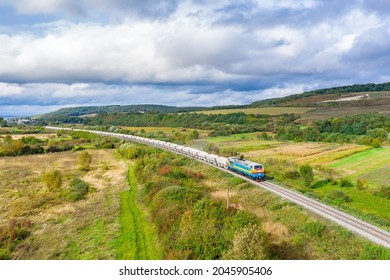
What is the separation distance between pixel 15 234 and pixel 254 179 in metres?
34.0

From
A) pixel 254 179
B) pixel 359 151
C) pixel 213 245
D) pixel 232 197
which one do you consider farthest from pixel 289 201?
pixel 359 151

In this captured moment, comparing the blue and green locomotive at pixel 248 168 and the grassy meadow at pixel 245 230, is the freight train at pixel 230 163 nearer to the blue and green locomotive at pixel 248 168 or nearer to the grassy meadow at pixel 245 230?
the blue and green locomotive at pixel 248 168

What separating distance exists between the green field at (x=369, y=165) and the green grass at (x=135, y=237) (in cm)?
3984

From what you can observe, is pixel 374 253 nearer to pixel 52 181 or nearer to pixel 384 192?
pixel 384 192

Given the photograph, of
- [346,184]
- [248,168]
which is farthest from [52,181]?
[346,184]

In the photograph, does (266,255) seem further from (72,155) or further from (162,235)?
(72,155)

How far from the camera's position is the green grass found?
2886 centimetres

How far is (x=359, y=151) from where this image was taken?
83938 mm

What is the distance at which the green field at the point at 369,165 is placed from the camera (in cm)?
5651

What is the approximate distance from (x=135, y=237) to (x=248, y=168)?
24.3 meters

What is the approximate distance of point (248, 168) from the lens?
167 ft

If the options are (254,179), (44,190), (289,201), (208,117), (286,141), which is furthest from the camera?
(208,117)

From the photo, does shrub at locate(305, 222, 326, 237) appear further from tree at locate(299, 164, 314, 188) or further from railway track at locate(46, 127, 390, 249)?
tree at locate(299, 164, 314, 188)

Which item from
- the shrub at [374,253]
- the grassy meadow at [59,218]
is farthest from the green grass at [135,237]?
the shrub at [374,253]
